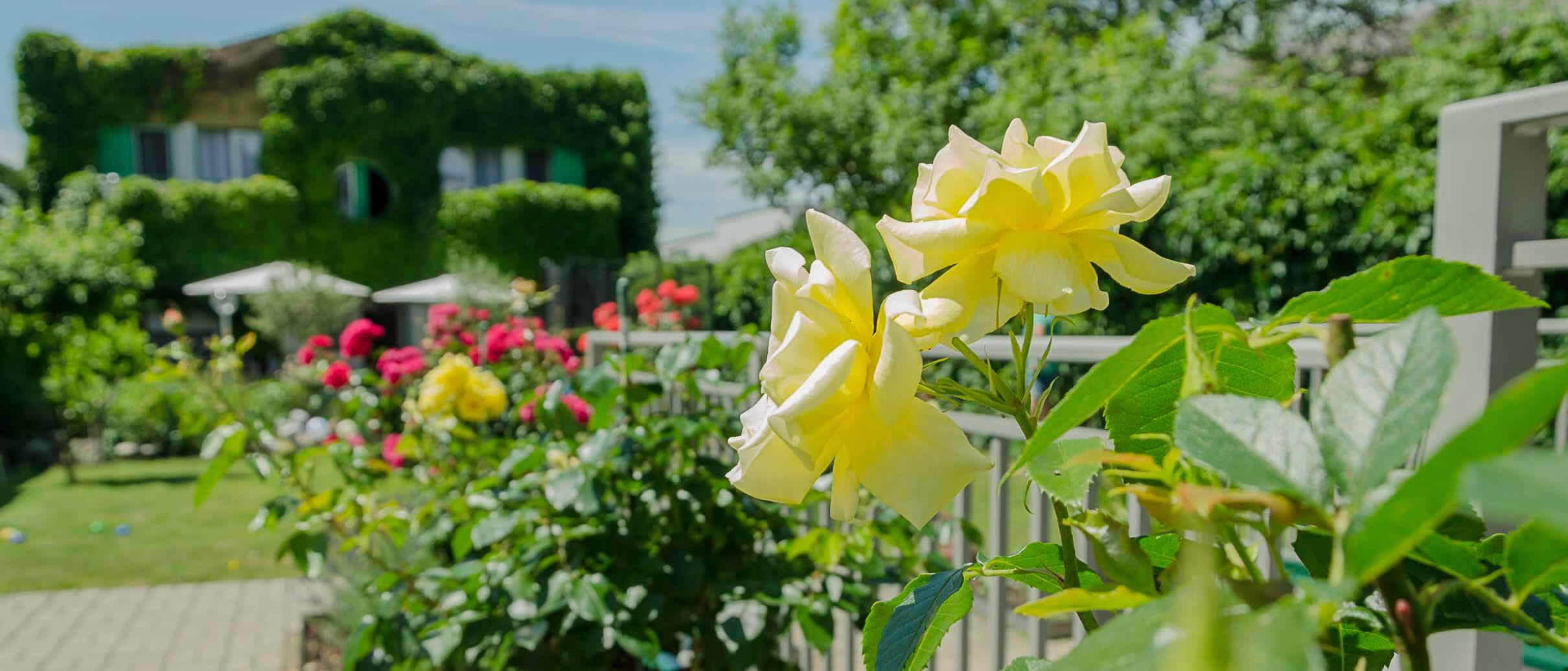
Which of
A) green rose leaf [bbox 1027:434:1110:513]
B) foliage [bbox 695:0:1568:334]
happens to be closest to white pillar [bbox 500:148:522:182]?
foliage [bbox 695:0:1568:334]

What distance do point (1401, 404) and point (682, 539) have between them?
2.00m

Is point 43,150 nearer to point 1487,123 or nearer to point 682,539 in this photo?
point 682,539

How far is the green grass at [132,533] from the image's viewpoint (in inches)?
203

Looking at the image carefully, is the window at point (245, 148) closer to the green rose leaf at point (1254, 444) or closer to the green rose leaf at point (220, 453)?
the green rose leaf at point (220, 453)

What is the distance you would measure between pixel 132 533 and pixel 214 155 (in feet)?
41.0

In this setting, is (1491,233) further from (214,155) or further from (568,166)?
(214,155)

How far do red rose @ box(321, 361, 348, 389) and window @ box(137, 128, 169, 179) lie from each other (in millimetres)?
15620

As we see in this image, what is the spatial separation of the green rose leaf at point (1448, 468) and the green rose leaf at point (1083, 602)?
0.07 m

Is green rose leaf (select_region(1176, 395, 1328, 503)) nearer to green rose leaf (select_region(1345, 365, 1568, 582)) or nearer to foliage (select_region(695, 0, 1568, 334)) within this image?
green rose leaf (select_region(1345, 365, 1568, 582))

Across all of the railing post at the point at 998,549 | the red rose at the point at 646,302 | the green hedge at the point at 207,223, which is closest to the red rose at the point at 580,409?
the railing post at the point at 998,549

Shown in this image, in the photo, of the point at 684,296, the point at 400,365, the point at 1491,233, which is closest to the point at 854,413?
the point at 1491,233

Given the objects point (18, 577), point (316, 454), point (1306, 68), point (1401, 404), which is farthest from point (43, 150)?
point (1401, 404)

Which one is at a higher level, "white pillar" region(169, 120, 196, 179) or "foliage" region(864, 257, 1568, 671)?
"white pillar" region(169, 120, 196, 179)

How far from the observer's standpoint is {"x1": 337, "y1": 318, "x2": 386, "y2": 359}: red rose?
141 inches
